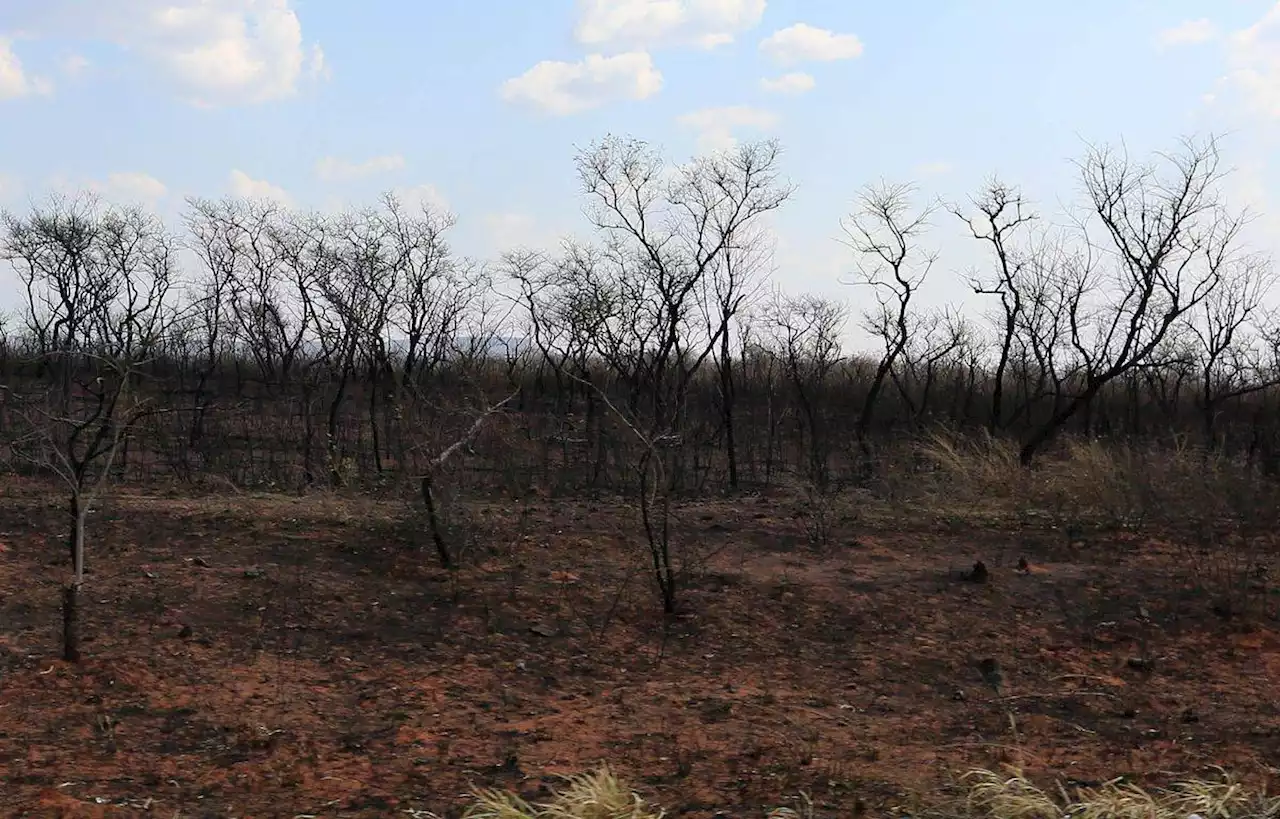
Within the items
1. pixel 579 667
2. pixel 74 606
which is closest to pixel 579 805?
pixel 579 667

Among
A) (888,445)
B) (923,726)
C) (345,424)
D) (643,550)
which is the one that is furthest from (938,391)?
(923,726)

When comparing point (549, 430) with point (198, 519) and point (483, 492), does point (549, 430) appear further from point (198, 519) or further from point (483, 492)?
point (198, 519)

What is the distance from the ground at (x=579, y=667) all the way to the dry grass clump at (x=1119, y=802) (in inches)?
10.6

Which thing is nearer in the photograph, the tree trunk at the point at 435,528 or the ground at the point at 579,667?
the ground at the point at 579,667

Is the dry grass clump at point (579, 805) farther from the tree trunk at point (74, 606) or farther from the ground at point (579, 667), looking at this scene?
the tree trunk at point (74, 606)

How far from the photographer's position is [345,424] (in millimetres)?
21891

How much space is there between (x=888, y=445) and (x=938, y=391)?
11.6 m

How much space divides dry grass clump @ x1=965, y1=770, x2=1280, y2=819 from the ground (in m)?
0.27

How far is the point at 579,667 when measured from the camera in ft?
21.2

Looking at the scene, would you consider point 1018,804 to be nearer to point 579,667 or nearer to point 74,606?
point 579,667

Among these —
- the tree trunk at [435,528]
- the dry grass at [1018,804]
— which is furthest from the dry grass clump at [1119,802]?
the tree trunk at [435,528]

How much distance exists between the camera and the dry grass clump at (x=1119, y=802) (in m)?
3.90

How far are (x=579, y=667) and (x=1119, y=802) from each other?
3293 millimetres

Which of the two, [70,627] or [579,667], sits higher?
[70,627]
